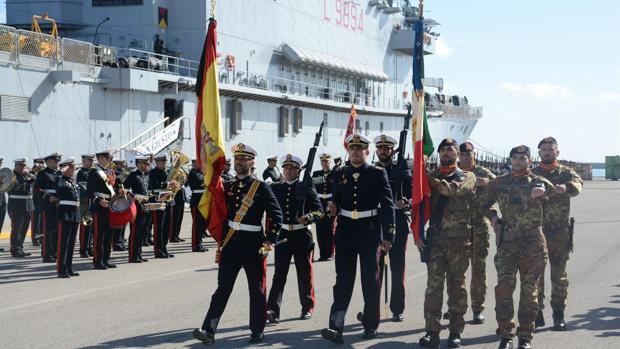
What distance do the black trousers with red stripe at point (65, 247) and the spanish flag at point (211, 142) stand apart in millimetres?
4557

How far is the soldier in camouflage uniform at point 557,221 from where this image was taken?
28.7 ft

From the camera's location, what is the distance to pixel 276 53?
38.5m

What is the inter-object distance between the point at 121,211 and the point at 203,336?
22.5 feet

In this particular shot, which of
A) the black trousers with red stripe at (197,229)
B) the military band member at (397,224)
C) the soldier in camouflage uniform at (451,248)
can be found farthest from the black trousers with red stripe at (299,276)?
the black trousers with red stripe at (197,229)

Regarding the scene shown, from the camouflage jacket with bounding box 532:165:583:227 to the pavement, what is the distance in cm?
110

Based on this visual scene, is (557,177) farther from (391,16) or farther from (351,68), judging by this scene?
(391,16)

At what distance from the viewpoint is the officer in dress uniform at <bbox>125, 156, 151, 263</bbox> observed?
14508 millimetres

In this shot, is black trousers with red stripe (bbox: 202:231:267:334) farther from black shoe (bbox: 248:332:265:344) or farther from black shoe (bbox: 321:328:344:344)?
black shoe (bbox: 321:328:344:344)

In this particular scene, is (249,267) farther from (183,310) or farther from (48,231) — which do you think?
(48,231)

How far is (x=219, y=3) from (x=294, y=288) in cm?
2407

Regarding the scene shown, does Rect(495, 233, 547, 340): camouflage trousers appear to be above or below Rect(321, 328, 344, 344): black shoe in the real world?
above

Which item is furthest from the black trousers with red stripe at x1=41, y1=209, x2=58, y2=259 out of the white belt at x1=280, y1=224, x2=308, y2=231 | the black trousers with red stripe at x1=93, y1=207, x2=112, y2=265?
the white belt at x1=280, y1=224, x2=308, y2=231

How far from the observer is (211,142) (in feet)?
28.7

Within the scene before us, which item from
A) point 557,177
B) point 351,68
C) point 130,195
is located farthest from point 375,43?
point 557,177
